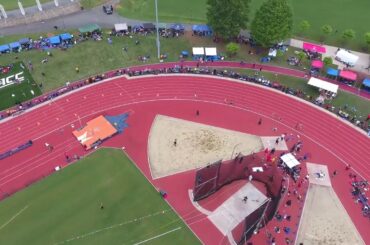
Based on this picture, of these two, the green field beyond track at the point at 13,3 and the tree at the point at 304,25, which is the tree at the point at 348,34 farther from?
the green field beyond track at the point at 13,3

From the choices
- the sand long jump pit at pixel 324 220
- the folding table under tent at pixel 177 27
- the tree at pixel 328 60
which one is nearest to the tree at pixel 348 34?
the tree at pixel 328 60

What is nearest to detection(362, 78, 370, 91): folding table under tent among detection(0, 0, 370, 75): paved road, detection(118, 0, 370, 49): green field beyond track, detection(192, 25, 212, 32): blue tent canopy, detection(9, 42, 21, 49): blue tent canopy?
detection(0, 0, 370, 75): paved road

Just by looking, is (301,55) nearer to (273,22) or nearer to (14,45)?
(273,22)

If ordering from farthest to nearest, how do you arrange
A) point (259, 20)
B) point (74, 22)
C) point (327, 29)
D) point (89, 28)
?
point (74, 22)
point (89, 28)
point (327, 29)
point (259, 20)

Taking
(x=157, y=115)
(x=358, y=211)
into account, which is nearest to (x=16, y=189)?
(x=157, y=115)

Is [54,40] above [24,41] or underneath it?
above

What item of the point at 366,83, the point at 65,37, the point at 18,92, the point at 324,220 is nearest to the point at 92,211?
the point at 18,92
